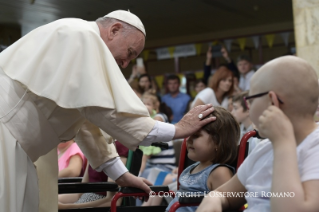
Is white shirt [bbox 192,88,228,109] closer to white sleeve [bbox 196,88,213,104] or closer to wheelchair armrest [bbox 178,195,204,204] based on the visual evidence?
white sleeve [bbox 196,88,213,104]

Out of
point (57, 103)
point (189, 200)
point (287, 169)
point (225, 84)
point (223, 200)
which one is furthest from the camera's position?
point (225, 84)

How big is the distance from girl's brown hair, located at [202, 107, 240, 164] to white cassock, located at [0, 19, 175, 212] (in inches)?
11.4

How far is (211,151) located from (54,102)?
33.0 inches

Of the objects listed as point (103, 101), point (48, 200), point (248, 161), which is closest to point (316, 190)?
point (248, 161)

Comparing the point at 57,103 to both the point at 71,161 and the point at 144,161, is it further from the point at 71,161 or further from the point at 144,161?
the point at 144,161

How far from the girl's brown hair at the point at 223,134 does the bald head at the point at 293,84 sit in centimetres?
93

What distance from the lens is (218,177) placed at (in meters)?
2.26

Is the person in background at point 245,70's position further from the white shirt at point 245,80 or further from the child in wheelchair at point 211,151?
the child in wheelchair at point 211,151

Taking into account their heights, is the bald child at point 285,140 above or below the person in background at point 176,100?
above

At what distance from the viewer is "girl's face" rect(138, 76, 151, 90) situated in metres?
6.99

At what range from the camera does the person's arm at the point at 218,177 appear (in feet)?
7.39

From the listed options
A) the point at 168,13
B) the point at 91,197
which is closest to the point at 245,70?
the point at 91,197

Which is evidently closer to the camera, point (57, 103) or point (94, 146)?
point (57, 103)

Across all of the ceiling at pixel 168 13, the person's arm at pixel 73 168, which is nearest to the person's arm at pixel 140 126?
the person's arm at pixel 73 168
